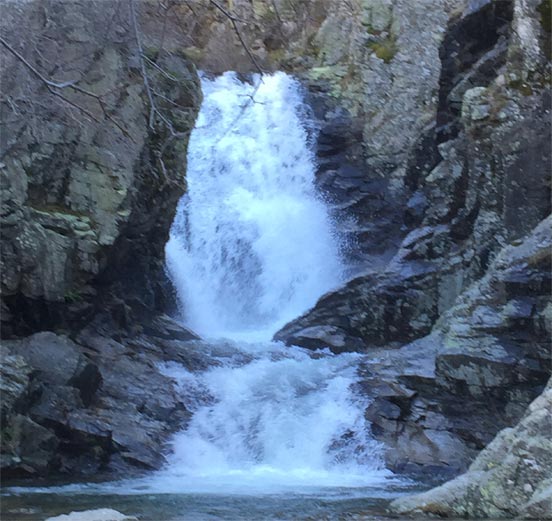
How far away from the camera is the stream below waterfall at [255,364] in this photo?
7988 mm

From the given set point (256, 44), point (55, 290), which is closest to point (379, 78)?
point (256, 44)

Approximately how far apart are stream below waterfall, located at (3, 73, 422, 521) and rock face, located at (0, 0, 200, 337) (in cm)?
205

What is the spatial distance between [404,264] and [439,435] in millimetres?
5005

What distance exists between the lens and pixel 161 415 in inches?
449

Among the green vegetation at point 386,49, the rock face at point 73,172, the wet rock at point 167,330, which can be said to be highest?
the green vegetation at point 386,49

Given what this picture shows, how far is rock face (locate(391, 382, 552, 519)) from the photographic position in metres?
4.89

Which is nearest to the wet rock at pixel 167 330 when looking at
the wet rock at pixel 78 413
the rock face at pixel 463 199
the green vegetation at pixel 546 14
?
the rock face at pixel 463 199

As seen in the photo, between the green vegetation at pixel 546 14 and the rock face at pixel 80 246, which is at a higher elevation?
the green vegetation at pixel 546 14

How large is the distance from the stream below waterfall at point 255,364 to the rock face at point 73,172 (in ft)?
6.72

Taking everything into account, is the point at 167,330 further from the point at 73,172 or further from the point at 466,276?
the point at 466,276

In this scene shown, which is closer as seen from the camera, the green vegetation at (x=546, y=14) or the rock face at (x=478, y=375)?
the rock face at (x=478, y=375)

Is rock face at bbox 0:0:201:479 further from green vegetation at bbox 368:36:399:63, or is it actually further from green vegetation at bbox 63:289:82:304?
green vegetation at bbox 368:36:399:63

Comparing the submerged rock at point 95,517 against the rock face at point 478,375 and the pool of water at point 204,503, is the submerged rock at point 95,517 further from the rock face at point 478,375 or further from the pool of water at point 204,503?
the rock face at point 478,375

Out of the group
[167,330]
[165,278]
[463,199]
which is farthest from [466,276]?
[165,278]
